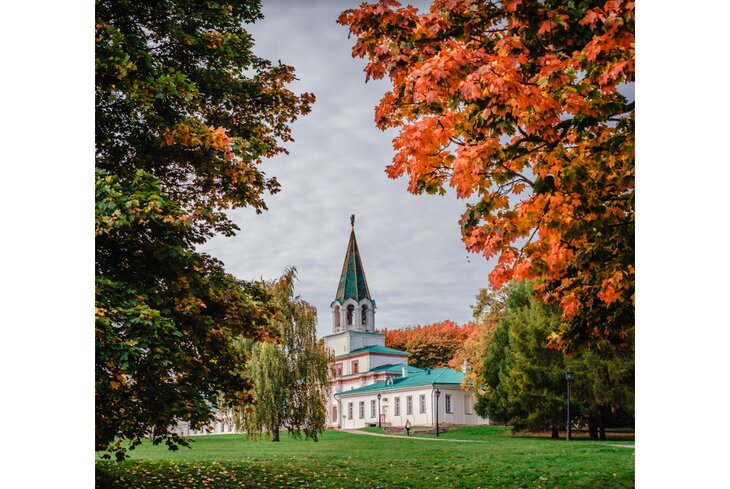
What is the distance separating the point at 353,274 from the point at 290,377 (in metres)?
4.33

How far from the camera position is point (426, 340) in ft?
24.5

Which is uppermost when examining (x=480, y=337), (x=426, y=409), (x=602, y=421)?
(x=480, y=337)

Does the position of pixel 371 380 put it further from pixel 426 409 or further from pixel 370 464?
pixel 426 409

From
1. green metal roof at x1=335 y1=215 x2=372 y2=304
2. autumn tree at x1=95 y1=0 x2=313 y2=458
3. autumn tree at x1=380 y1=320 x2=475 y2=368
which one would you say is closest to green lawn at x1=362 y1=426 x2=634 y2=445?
autumn tree at x1=380 y1=320 x2=475 y2=368

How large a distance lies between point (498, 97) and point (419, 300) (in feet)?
8.33

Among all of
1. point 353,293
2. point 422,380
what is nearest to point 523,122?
point 353,293

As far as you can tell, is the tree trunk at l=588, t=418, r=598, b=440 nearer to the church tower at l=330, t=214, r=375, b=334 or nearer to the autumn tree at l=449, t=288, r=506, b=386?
the autumn tree at l=449, t=288, r=506, b=386

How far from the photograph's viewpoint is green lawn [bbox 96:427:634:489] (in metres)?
5.47

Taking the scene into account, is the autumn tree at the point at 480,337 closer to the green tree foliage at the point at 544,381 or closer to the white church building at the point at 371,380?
the white church building at the point at 371,380

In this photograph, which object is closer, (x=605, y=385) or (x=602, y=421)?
(x=605, y=385)

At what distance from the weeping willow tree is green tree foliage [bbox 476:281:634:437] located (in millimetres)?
2196

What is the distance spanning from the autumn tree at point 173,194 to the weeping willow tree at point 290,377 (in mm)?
2642

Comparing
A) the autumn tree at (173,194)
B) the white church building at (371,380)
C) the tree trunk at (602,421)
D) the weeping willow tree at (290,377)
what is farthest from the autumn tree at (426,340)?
the autumn tree at (173,194)
